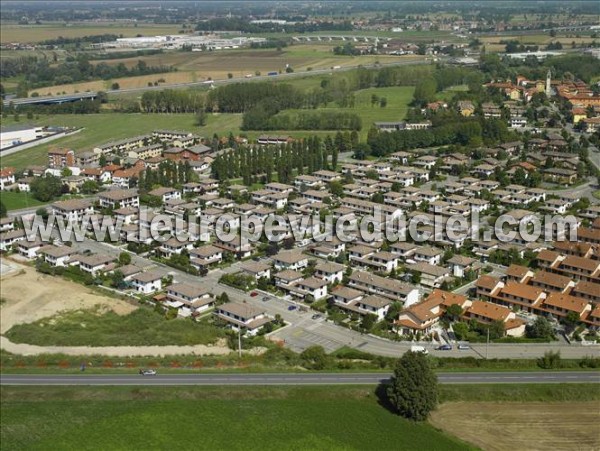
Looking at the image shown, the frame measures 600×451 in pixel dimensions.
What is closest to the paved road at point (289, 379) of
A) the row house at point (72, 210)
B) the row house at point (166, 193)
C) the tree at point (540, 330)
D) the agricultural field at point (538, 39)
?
the tree at point (540, 330)

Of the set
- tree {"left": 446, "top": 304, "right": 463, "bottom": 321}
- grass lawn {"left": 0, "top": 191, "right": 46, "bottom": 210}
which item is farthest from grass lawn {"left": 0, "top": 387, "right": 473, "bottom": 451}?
grass lawn {"left": 0, "top": 191, "right": 46, "bottom": 210}

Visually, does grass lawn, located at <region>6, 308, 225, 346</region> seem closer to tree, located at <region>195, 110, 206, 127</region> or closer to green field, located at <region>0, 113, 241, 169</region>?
green field, located at <region>0, 113, 241, 169</region>

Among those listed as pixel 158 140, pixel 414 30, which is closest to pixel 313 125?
pixel 158 140

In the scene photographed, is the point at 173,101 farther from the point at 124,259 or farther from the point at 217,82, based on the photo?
the point at 124,259

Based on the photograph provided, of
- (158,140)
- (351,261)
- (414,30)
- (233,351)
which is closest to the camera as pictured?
(233,351)

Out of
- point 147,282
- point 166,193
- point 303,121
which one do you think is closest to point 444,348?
point 147,282

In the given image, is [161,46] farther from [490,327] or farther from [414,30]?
[490,327]
